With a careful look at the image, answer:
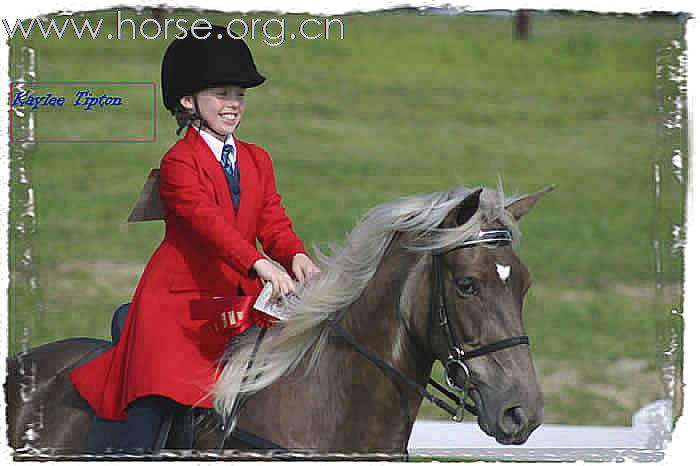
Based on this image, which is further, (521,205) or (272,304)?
(272,304)

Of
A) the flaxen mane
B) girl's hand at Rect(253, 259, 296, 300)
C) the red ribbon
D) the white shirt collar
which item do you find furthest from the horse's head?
the white shirt collar

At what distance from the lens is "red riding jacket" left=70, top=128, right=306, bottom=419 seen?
10.0 feet

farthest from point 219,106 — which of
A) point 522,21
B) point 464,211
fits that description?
point 522,21

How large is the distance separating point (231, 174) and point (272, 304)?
525mm

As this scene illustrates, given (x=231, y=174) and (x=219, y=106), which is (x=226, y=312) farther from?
(x=219, y=106)

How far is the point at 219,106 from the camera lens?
10.7 ft

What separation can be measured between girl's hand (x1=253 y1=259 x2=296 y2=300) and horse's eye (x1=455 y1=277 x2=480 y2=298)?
0.60 metres

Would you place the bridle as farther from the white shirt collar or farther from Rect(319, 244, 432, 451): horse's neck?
the white shirt collar

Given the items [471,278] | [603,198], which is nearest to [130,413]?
[471,278]

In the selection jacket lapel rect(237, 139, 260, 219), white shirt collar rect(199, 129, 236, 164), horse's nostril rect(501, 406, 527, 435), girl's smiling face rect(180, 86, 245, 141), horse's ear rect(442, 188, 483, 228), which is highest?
girl's smiling face rect(180, 86, 245, 141)

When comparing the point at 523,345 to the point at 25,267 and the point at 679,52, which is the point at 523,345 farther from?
the point at 25,267

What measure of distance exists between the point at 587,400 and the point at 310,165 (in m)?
6.48
